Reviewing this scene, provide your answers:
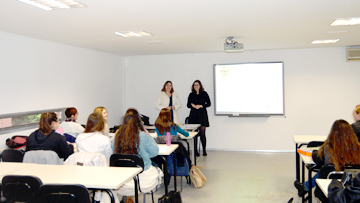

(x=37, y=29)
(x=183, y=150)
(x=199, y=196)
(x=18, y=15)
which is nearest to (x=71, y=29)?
(x=37, y=29)

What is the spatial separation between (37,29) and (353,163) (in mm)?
4389

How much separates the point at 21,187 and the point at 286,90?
6.65 m

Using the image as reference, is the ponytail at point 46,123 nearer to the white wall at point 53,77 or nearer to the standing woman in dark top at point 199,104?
the white wall at point 53,77

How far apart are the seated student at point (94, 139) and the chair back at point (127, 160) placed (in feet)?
0.74

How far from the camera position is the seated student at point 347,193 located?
6.67ft

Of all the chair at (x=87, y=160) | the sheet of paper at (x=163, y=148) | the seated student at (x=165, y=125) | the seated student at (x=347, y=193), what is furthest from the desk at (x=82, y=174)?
the seated student at (x=165, y=125)

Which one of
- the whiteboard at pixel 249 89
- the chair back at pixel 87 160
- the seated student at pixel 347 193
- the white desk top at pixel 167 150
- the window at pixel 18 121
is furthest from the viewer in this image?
the whiteboard at pixel 249 89

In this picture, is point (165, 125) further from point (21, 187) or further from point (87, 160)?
Result: point (21, 187)

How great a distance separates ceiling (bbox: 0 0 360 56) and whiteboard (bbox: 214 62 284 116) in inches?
77.9

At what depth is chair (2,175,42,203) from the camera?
105 inches

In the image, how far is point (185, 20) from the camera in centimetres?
415

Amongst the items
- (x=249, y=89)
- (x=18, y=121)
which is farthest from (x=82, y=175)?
(x=249, y=89)

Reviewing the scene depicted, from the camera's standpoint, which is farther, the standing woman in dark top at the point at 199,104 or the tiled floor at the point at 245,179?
the standing woman in dark top at the point at 199,104

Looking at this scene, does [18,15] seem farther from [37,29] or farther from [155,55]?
[155,55]
